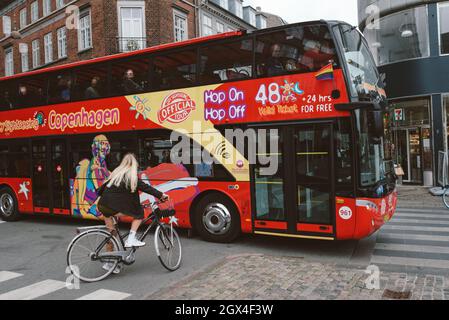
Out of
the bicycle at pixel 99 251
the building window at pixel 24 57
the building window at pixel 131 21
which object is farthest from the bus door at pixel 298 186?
the building window at pixel 24 57

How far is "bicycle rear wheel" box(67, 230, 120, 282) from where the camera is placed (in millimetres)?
5742

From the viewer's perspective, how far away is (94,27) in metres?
22.3

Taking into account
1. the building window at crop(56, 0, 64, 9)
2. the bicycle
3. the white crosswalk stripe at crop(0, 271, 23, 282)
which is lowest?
the white crosswalk stripe at crop(0, 271, 23, 282)

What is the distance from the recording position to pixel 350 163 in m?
6.71

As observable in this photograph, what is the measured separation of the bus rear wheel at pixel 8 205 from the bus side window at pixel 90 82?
384 cm

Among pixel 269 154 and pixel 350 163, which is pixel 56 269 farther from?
pixel 350 163

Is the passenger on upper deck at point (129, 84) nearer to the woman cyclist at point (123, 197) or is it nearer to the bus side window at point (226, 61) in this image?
A: the bus side window at point (226, 61)

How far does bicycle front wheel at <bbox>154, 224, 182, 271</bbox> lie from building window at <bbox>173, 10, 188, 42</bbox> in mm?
18479

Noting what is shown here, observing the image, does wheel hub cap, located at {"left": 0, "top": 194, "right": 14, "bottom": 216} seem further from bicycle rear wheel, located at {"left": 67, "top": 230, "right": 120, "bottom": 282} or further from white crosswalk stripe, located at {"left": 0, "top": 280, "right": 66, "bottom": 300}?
bicycle rear wheel, located at {"left": 67, "top": 230, "right": 120, "bottom": 282}

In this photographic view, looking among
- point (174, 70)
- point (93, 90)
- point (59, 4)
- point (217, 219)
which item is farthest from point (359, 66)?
point (59, 4)

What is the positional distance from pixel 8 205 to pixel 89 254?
737 centimetres

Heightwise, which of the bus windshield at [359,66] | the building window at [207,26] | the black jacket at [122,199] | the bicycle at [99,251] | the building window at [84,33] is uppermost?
the building window at [207,26]

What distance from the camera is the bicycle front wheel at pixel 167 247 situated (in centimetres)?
610

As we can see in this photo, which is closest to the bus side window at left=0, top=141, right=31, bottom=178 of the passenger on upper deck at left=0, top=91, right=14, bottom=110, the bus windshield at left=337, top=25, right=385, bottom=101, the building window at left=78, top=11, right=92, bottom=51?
the passenger on upper deck at left=0, top=91, right=14, bottom=110
